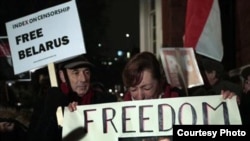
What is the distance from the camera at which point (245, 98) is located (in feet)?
13.0

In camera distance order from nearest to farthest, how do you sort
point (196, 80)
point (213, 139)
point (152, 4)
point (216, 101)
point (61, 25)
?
point (213, 139), point (216, 101), point (61, 25), point (196, 80), point (152, 4)

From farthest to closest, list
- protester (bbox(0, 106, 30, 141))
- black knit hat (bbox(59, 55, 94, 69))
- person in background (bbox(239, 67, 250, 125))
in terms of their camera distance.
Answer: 1. protester (bbox(0, 106, 30, 141))
2. black knit hat (bbox(59, 55, 94, 69))
3. person in background (bbox(239, 67, 250, 125))

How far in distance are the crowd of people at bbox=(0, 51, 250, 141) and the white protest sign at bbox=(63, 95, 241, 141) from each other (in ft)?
0.16

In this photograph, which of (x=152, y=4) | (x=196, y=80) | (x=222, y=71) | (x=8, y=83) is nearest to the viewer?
(x=196, y=80)

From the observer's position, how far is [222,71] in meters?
4.43

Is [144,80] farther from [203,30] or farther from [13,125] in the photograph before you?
[13,125]

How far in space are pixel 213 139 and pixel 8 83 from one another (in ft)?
7.10

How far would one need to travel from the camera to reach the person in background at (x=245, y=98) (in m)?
3.62

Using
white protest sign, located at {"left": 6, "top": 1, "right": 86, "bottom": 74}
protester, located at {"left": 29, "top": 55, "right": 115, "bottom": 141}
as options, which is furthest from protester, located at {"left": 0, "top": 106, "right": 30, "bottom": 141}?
white protest sign, located at {"left": 6, "top": 1, "right": 86, "bottom": 74}

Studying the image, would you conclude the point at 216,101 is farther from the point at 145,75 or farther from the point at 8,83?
the point at 8,83

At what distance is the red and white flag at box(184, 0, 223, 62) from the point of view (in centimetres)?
409

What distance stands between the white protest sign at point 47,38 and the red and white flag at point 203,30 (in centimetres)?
87

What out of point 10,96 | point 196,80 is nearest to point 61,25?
point 196,80

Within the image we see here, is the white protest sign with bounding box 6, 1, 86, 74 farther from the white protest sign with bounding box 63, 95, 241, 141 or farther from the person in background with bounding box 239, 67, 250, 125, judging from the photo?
the person in background with bounding box 239, 67, 250, 125
